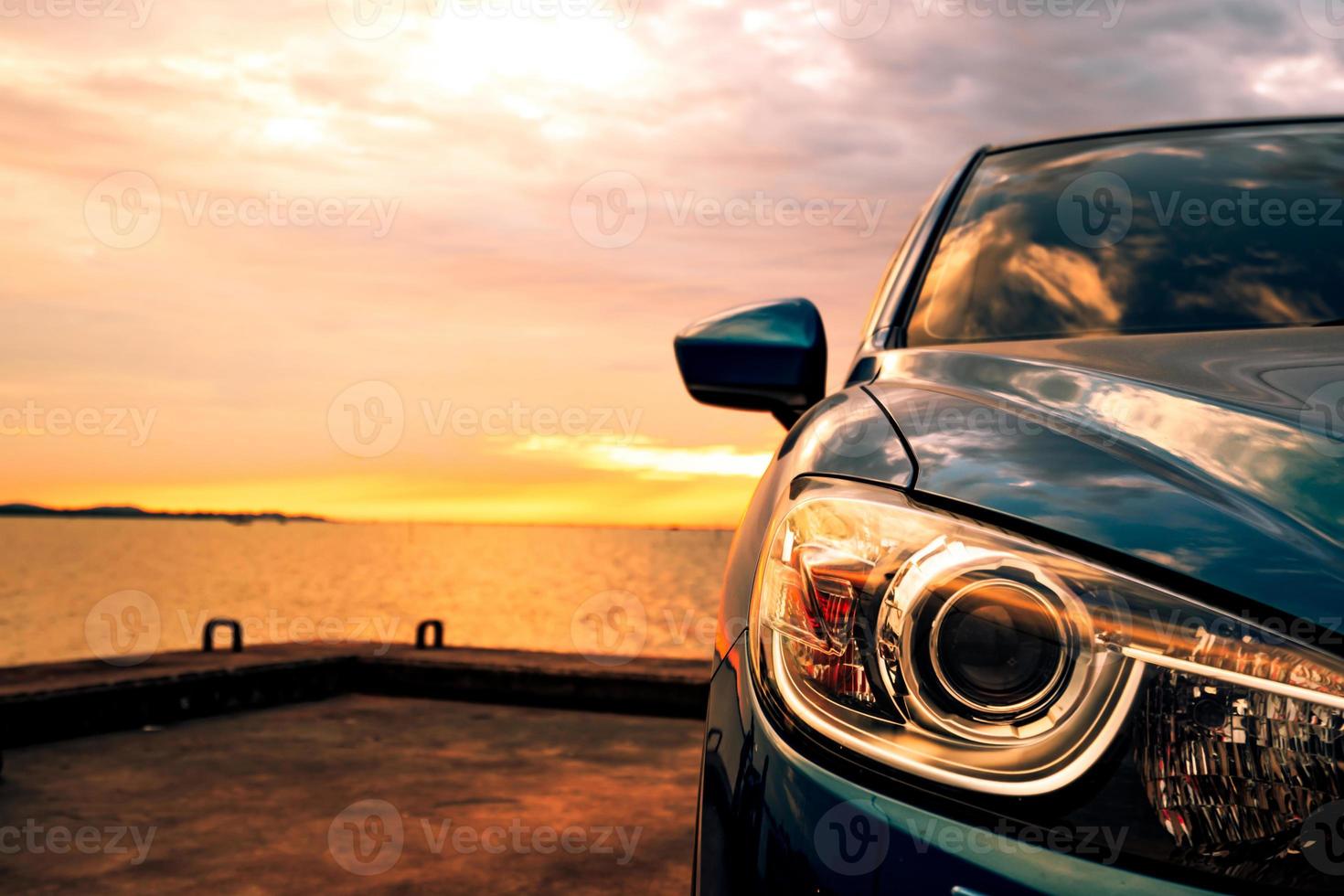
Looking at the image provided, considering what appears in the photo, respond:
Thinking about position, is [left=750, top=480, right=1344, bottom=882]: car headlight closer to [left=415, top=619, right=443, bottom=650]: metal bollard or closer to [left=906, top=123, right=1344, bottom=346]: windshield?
[left=906, top=123, right=1344, bottom=346]: windshield

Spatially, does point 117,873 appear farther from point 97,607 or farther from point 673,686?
point 97,607

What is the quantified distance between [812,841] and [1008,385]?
26.8 inches

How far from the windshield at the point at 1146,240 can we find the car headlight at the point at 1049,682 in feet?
3.18

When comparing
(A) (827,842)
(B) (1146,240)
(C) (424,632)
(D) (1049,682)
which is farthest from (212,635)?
(D) (1049,682)

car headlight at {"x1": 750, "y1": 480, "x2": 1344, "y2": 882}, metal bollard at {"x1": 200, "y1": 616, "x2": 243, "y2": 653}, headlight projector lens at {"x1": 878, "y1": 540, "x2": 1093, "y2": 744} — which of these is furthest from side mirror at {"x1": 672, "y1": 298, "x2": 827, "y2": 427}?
metal bollard at {"x1": 200, "y1": 616, "x2": 243, "y2": 653}

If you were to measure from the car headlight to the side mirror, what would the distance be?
A: 96 centimetres

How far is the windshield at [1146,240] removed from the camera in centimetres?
190

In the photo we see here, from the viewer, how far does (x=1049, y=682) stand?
3.00 ft

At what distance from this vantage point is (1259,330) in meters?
1.58

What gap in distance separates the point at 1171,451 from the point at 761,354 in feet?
3.32

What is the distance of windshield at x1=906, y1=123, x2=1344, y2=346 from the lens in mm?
1904

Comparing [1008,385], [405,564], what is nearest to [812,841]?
[1008,385]

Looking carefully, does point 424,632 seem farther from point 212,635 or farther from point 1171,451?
point 1171,451

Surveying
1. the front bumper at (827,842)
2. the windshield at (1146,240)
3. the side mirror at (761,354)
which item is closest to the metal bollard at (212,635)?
the side mirror at (761,354)
